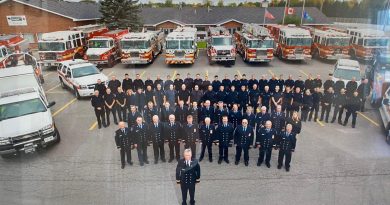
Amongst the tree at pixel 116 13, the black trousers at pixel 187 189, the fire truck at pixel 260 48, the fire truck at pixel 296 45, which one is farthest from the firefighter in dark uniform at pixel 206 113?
the tree at pixel 116 13

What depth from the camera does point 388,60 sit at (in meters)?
15.2

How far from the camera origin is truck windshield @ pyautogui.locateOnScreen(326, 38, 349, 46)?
78.5 ft

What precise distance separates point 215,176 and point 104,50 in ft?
59.3

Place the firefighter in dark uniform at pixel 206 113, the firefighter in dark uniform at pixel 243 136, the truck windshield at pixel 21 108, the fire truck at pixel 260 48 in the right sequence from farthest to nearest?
the fire truck at pixel 260 48
the firefighter in dark uniform at pixel 206 113
the truck windshield at pixel 21 108
the firefighter in dark uniform at pixel 243 136

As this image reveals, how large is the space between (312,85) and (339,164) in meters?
4.76

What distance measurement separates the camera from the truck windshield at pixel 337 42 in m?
23.9

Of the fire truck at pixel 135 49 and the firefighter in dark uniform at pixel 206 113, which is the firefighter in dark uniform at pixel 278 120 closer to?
the firefighter in dark uniform at pixel 206 113

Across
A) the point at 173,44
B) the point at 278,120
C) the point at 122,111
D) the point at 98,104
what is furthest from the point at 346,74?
the point at 173,44

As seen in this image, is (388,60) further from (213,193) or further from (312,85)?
(213,193)

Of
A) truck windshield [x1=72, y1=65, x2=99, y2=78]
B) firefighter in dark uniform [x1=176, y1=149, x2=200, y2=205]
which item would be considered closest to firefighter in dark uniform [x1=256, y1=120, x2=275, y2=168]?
firefighter in dark uniform [x1=176, y1=149, x2=200, y2=205]

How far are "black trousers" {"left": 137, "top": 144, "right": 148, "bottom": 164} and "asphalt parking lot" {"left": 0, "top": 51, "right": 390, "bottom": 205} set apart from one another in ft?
0.89

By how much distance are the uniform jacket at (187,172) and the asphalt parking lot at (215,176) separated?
3.00 feet

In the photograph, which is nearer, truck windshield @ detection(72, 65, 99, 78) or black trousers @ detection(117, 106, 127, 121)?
black trousers @ detection(117, 106, 127, 121)

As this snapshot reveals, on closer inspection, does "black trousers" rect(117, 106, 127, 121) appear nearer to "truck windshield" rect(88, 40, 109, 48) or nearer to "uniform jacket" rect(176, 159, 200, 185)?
"uniform jacket" rect(176, 159, 200, 185)
